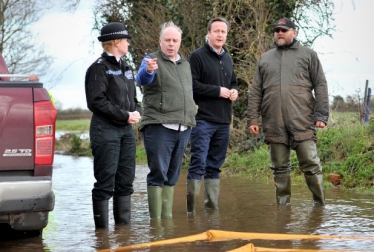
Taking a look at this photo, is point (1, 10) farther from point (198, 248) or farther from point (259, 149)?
point (198, 248)

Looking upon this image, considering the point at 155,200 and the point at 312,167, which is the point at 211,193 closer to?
the point at 155,200

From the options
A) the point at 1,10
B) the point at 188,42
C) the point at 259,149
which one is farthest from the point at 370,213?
the point at 1,10

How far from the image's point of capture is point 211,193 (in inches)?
391

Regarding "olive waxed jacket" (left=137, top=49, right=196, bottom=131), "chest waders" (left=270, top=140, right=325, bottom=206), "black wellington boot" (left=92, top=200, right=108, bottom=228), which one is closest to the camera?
"black wellington boot" (left=92, top=200, right=108, bottom=228)

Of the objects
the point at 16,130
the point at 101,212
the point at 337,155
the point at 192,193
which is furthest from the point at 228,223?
the point at 337,155

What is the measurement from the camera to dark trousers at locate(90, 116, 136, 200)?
8336 millimetres

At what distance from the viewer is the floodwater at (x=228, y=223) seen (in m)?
7.45

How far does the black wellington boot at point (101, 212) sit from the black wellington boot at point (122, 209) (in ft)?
0.77

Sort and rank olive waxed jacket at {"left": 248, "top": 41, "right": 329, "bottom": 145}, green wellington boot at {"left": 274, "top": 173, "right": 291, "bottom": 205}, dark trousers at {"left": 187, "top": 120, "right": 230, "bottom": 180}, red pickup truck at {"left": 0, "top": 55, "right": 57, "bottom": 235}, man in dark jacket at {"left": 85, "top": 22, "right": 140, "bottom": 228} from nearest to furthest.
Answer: red pickup truck at {"left": 0, "top": 55, "right": 57, "bottom": 235}
man in dark jacket at {"left": 85, "top": 22, "right": 140, "bottom": 228}
dark trousers at {"left": 187, "top": 120, "right": 230, "bottom": 180}
olive waxed jacket at {"left": 248, "top": 41, "right": 329, "bottom": 145}
green wellington boot at {"left": 274, "top": 173, "right": 291, "bottom": 205}

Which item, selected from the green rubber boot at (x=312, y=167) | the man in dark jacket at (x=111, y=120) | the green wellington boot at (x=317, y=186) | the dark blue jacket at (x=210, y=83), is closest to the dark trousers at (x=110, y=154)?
the man in dark jacket at (x=111, y=120)

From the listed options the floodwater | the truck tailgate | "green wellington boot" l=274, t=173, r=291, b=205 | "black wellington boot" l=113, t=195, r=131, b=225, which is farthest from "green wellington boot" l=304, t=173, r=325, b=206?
the truck tailgate

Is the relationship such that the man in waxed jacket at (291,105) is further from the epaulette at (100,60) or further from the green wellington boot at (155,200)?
the epaulette at (100,60)

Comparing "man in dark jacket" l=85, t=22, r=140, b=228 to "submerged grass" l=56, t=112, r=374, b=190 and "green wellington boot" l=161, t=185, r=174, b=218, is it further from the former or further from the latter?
"submerged grass" l=56, t=112, r=374, b=190

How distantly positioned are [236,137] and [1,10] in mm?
17505
